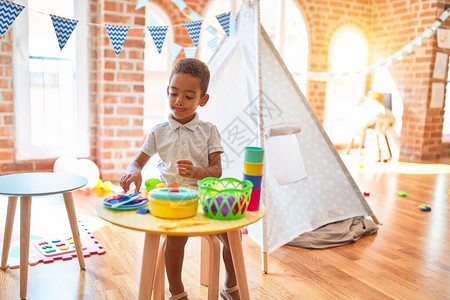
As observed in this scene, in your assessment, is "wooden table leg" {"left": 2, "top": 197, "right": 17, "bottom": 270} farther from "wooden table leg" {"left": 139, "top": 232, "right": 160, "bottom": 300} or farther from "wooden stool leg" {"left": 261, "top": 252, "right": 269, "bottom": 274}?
"wooden stool leg" {"left": 261, "top": 252, "right": 269, "bottom": 274}

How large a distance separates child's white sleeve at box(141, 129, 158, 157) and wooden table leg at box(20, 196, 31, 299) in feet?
1.47

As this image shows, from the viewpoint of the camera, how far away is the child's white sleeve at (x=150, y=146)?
144cm

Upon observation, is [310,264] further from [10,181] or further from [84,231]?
[10,181]

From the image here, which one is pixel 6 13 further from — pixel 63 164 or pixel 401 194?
pixel 401 194

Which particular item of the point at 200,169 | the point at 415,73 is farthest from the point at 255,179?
the point at 415,73

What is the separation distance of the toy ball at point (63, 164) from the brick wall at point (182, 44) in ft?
0.92

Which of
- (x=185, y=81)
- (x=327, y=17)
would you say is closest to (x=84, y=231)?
(x=185, y=81)

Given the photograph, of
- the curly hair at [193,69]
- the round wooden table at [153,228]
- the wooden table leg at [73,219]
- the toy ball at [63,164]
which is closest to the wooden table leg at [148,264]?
the round wooden table at [153,228]

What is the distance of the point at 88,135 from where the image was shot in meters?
3.48

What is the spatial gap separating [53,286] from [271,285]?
87 centimetres

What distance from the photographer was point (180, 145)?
4.70 feet

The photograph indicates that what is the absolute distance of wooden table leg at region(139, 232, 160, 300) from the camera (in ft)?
3.47

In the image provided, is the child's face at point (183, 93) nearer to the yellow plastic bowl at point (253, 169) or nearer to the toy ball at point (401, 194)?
the yellow plastic bowl at point (253, 169)

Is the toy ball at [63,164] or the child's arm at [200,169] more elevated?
the child's arm at [200,169]
